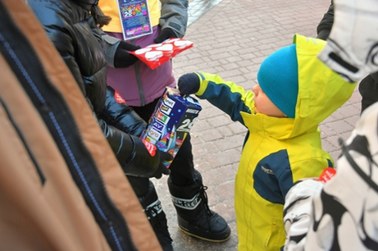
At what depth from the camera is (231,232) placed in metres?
2.96

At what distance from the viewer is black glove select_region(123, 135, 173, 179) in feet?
5.98

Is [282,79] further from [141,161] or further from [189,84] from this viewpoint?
[141,161]

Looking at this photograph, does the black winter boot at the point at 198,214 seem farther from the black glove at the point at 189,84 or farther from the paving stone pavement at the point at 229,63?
the black glove at the point at 189,84

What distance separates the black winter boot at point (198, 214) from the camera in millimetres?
2830

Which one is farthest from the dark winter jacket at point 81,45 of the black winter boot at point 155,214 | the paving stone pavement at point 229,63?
the paving stone pavement at point 229,63

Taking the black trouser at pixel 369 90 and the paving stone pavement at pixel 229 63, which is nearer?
the black trouser at pixel 369 90

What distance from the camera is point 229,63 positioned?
5.28m

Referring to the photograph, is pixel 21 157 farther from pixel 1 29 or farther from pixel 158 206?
pixel 158 206

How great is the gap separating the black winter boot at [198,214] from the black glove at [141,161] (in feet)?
2.81

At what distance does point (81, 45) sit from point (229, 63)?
12.8ft

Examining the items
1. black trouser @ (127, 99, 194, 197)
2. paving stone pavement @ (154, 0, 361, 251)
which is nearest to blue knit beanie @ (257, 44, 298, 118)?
black trouser @ (127, 99, 194, 197)

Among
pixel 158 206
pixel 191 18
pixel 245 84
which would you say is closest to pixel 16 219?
pixel 158 206

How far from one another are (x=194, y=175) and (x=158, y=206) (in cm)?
32

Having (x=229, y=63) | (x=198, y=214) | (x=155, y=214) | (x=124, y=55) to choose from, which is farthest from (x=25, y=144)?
(x=229, y=63)
